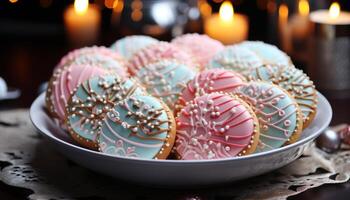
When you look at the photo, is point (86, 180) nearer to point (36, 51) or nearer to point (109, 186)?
point (109, 186)

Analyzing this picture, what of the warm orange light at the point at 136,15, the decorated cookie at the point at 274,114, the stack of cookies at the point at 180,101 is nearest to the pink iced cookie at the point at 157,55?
the stack of cookies at the point at 180,101

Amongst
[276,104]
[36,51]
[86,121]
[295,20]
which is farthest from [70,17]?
[276,104]

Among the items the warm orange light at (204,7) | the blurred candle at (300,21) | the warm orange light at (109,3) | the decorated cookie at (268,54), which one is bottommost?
the warm orange light at (204,7)

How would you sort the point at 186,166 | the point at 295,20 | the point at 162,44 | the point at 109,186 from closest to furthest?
1. the point at 186,166
2. the point at 109,186
3. the point at 162,44
4. the point at 295,20

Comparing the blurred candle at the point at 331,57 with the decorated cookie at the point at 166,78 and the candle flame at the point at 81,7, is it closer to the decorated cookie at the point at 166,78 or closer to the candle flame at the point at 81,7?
the decorated cookie at the point at 166,78

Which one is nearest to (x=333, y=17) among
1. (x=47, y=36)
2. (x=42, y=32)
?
(x=47, y=36)

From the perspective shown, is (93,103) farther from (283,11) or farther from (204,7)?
(204,7)
